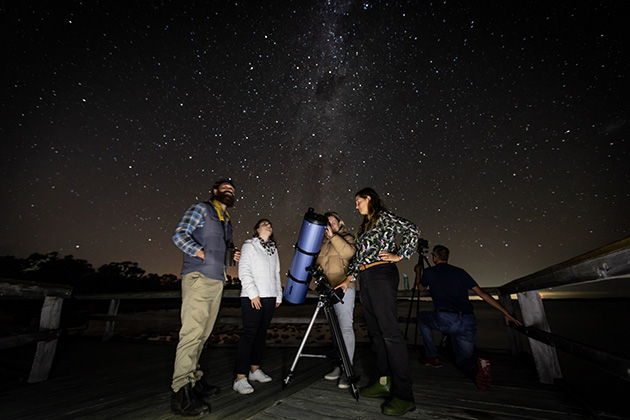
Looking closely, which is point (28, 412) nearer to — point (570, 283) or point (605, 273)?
point (605, 273)

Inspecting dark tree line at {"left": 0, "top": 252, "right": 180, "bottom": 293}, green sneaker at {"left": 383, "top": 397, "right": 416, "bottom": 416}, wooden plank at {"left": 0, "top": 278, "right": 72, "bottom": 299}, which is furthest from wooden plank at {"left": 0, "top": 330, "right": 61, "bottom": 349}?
dark tree line at {"left": 0, "top": 252, "right": 180, "bottom": 293}

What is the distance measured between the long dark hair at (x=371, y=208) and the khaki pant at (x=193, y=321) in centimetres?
155

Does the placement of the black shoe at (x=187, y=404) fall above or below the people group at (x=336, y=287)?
below

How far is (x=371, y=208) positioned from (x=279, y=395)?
79.1 inches

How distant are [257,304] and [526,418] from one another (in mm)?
2377

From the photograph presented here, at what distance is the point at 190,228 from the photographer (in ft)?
8.08

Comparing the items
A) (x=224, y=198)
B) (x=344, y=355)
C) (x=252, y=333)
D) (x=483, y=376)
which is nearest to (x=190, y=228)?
(x=224, y=198)

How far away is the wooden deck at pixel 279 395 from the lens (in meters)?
2.04

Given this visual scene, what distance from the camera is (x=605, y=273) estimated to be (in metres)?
1.29

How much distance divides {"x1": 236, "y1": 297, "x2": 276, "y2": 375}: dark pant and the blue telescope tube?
0.42 meters

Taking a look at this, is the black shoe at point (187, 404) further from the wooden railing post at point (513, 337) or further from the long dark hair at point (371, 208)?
the wooden railing post at point (513, 337)

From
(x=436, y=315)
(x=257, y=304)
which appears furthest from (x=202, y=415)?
(x=436, y=315)

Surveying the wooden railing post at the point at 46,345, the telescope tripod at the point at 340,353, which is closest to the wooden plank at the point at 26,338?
the wooden railing post at the point at 46,345

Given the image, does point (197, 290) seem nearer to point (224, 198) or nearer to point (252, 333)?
point (252, 333)
